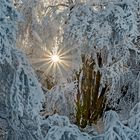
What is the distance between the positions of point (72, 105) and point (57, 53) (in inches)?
27.2

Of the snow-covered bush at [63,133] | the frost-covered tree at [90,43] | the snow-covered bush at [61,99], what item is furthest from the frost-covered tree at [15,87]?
the snow-covered bush at [61,99]

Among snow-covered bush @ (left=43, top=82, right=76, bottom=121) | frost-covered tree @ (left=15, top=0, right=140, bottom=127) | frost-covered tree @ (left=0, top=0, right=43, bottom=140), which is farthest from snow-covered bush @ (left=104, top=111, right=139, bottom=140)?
snow-covered bush @ (left=43, top=82, right=76, bottom=121)

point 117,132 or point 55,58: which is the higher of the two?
point 55,58

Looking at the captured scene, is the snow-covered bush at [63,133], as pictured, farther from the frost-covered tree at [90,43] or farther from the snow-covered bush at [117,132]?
the frost-covered tree at [90,43]

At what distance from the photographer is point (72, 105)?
524 centimetres

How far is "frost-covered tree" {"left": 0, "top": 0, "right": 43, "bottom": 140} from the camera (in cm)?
317

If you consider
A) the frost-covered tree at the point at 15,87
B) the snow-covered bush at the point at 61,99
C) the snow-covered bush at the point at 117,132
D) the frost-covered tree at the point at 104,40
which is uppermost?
the frost-covered tree at the point at 104,40

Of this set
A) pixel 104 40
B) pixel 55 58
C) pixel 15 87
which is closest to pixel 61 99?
pixel 55 58

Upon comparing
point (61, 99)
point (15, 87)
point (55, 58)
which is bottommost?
point (15, 87)

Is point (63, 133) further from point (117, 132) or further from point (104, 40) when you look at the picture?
point (104, 40)

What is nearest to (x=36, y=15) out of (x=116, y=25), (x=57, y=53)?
(x=57, y=53)

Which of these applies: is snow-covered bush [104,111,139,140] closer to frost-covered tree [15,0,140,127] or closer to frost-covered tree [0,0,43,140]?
frost-covered tree [0,0,43,140]

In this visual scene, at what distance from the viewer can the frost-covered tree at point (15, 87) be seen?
3.17 metres

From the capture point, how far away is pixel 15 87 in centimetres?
330
